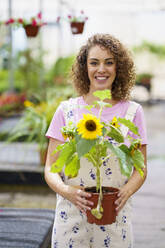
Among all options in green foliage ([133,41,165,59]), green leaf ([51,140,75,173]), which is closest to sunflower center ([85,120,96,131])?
green leaf ([51,140,75,173])

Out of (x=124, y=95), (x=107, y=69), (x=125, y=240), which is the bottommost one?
(x=125, y=240)

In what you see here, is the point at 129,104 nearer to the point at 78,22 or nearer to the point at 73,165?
the point at 73,165

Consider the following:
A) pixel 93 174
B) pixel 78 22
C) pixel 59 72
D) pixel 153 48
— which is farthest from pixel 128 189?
pixel 153 48

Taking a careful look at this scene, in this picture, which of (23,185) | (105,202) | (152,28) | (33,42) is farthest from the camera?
(152,28)

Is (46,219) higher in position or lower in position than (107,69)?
lower

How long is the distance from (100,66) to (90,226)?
620 mm

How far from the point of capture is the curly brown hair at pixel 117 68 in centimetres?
160

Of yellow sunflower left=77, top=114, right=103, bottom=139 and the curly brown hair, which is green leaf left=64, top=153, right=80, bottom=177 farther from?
the curly brown hair

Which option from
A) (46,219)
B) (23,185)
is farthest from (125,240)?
(23,185)

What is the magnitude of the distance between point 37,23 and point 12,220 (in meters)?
1.46

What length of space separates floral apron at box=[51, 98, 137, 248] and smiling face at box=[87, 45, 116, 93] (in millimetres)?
195

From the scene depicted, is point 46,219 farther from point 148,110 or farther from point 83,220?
point 148,110

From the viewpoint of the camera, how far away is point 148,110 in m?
10.1

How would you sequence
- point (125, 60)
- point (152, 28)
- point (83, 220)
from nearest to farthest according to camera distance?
point (83, 220) → point (125, 60) → point (152, 28)
